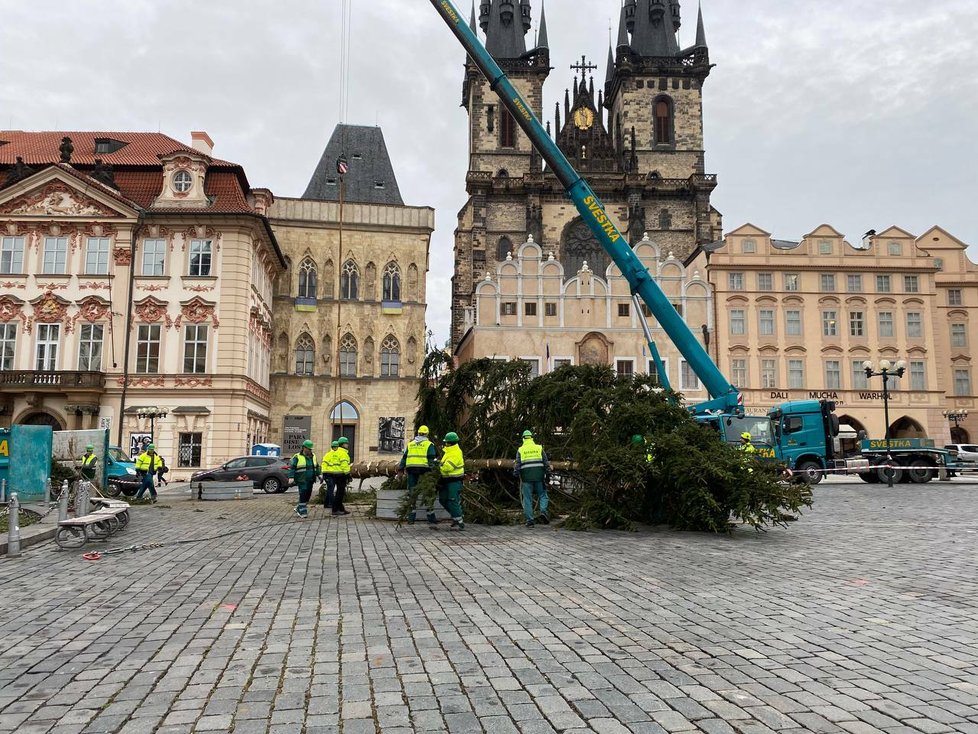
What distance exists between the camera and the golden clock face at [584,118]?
70812 mm

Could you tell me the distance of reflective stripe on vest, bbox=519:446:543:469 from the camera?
537 inches

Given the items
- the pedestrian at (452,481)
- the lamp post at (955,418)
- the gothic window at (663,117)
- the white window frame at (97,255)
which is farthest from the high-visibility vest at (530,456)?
the gothic window at (663,117)

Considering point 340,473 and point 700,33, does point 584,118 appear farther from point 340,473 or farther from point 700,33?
point 340,473

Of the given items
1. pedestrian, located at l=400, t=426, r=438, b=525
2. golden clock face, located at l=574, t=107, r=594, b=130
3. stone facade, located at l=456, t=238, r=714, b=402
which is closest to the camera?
pedestrian, located at l=400, t=426, r=438, b=525

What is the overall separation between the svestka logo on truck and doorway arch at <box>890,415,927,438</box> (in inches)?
1393

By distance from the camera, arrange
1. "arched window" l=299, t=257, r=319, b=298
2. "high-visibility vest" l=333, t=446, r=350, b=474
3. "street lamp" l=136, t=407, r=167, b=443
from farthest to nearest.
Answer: "arched window" l=299, t=257, r=319, b=298 → "street lamp" l=136, t=407, r=167, b=443 → "high-visibility vest" l=333, t=446, r=350, b=474

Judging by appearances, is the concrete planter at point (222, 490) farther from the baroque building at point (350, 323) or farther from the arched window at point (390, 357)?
the arched window at point (390, 357)

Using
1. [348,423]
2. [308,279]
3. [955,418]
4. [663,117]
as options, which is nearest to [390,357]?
[348,423]

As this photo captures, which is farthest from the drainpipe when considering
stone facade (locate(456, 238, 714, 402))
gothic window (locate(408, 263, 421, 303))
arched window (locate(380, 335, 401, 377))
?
stone facade (locate(456, 238, 714, 402))

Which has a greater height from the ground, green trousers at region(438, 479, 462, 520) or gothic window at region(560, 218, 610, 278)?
gothic window at region(560, 218, 610, 278)

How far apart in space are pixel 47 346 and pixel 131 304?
4133mm

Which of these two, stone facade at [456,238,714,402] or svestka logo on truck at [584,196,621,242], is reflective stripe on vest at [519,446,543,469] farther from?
stone facade at [456,238,714,402]

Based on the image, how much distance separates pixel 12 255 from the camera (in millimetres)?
35594

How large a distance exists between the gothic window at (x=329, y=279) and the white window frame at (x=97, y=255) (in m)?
12.2
